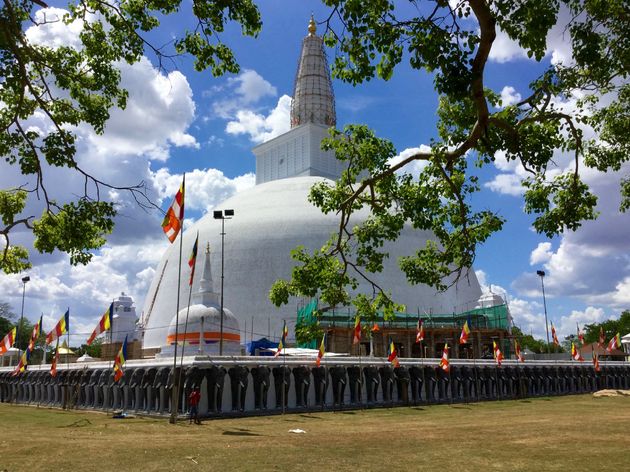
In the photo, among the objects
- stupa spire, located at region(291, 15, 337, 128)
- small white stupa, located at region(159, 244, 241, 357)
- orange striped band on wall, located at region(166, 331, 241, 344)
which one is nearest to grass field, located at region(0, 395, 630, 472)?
small white stupa, located at region(159, 244, 241, 357)

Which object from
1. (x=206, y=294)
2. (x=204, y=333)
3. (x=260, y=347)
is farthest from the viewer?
(x=206, y=294)

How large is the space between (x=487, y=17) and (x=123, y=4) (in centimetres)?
662

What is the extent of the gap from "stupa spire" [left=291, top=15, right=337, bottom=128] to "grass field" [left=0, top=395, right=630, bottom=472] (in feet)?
176

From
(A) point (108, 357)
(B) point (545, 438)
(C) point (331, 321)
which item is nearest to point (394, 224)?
(B) point (545, 438)

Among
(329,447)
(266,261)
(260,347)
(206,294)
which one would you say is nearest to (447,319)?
(266,261)

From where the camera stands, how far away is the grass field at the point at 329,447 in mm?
11578

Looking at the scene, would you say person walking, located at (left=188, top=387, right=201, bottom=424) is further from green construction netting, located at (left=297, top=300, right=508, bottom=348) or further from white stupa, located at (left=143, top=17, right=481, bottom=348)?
white stupa, located at (left=143, top=17, right=481, bottom=348)

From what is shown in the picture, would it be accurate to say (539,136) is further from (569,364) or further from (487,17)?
(569,364)

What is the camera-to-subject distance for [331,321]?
157 feet

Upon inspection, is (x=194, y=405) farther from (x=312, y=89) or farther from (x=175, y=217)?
(x=312, y=89)

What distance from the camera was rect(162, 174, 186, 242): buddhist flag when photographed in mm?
21812

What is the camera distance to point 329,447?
46.8 ft

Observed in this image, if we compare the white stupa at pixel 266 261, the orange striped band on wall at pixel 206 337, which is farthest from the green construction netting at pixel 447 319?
the orange striped band on wall at pixel 206 337

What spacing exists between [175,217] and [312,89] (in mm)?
52120
